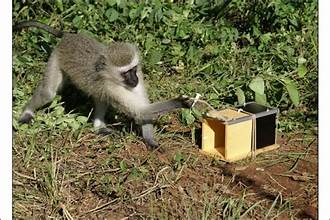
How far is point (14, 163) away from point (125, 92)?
1051 mm

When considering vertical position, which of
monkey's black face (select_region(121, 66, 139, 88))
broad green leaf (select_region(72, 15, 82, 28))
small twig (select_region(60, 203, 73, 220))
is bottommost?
small twig (select_region(60, 203, 73, 220))

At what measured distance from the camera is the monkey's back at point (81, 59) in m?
5.94

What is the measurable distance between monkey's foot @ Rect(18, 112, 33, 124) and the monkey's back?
0.50 m

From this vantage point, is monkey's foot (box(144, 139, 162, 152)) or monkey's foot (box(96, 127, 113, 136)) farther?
monkey's foot (box(96, 127, 113, 136))

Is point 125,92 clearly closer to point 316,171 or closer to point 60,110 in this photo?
point 60,110

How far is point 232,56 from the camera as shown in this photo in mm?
6996

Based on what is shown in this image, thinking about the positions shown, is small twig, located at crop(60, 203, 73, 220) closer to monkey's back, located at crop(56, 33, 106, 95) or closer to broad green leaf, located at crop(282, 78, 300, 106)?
monkey's back, located at crop(56, 33, 106, 95)

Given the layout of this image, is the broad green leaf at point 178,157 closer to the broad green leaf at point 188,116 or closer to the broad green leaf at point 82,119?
the broad green leaf at point 188,116

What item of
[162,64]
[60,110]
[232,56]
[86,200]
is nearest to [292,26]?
[232,56]

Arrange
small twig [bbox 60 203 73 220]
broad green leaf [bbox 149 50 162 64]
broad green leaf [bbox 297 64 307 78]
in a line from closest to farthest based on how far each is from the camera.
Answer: small twig [bbox 60 203 73 220] < broad green leaf [bbox 297 64 307 78] < broad green leaf [bbox 149 50 162 64]

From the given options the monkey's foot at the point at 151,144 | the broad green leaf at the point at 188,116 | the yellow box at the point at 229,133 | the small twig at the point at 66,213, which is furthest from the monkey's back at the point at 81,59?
the small twig at the point at 66,213

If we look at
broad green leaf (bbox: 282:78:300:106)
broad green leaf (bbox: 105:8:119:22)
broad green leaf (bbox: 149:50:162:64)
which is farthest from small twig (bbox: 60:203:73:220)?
broad green leaf (bbox: 105:8:119:22)

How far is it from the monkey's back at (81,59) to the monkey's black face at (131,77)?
33 cm

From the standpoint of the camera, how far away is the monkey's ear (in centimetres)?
574
